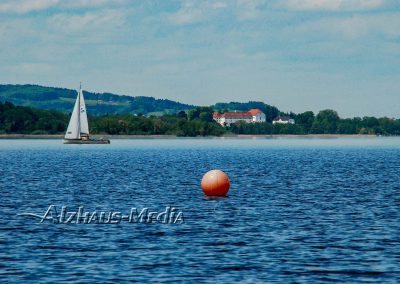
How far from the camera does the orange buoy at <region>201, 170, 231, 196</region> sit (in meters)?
65.1

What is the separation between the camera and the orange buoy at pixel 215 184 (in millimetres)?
65125

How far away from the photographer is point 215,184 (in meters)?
65.2

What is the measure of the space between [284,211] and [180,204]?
Result: 8307 millimetres

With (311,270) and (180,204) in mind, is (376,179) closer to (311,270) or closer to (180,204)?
(180,204)

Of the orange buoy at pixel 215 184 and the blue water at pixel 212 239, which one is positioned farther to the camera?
the orange buoy at pixel 215 184

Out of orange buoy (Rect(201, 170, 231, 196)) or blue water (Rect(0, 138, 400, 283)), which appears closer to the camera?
blue water (Rect(0, 138, 400, 283))

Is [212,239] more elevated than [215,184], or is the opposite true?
[215,184]

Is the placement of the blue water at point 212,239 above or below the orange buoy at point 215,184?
below

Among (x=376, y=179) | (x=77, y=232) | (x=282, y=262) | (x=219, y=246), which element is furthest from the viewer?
(x=376, y=179)

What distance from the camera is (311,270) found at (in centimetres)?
3388

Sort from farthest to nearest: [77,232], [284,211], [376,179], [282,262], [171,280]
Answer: [376,179] < [284,211] < [77,232] < [282,262] < [171,280]

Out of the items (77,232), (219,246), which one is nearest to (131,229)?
(77,232)

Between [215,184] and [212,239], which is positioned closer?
[212,239]

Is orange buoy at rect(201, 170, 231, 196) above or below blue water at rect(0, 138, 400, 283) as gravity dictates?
above
